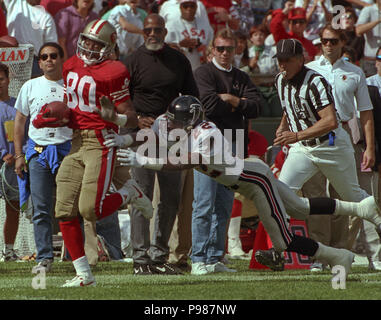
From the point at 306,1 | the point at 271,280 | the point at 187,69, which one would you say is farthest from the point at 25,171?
the point at 306,1

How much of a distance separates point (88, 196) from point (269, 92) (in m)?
5.96

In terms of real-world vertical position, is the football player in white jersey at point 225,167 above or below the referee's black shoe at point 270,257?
above

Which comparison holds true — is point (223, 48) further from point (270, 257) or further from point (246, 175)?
point (270, 257)

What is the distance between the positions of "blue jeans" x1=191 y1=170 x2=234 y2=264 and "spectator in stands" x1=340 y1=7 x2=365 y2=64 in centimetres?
365

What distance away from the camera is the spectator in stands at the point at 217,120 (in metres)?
7.87

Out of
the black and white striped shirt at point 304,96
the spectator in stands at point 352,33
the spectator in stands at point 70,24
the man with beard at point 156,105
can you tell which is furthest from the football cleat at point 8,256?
the spectator in stands at point 352,33

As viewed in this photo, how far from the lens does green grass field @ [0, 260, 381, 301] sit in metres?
6.00

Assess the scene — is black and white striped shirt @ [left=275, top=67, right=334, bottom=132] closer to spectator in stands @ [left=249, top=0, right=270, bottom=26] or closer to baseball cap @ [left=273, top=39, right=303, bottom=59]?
baseball cap @ [left=273, top=39, right=303, bottom=59]

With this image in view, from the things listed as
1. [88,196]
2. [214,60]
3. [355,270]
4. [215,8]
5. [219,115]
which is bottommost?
[355,270]

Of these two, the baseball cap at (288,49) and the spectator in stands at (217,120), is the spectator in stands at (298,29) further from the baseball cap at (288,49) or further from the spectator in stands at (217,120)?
the baseball cap at (288,49)

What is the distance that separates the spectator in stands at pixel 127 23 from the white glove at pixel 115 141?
15.6 ft

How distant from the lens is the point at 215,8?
12.1m
